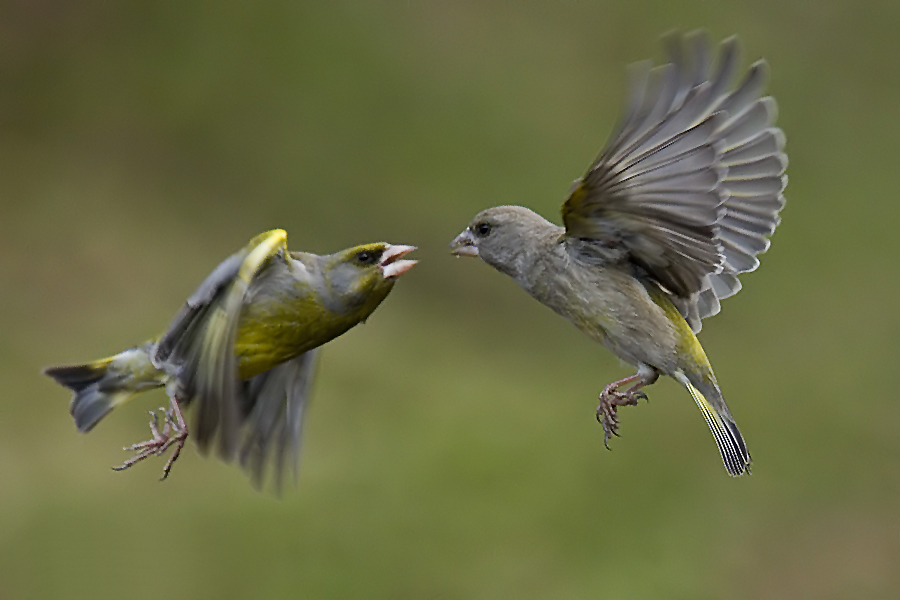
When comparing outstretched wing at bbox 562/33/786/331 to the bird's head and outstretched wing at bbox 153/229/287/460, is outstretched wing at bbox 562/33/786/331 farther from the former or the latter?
outstretched wing at bbox 153/229/287/460

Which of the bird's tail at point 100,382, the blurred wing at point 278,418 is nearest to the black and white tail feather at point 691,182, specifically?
the blurred wing at point 278,418

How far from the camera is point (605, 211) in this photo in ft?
10.8

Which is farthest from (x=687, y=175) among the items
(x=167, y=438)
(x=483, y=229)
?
(x=167, y=438)

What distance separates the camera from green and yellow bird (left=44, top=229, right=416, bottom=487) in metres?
3.09

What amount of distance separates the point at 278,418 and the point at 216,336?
3.10ft

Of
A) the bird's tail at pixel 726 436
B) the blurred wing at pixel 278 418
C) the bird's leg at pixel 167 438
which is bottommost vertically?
the bird's tail at pixel 726 436

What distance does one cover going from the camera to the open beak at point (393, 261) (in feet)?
10.5

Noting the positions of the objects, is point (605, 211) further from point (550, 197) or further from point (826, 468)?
point (826, 468)

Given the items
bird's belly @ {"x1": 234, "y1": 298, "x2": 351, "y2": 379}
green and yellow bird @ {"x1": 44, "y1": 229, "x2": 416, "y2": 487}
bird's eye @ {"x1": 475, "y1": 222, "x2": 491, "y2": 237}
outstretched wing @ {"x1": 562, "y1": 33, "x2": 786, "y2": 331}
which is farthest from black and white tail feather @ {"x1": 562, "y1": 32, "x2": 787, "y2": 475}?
bird's belly @ {"x1": 234, "y1": 298, "x2": 351, "y2": 379}

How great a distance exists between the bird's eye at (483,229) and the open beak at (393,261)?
0.55 meters

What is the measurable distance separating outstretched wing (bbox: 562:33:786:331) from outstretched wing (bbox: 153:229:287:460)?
929mm

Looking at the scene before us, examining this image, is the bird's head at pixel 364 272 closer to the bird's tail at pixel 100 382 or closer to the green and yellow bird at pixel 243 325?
the green and yellow bird at pixel 243 325

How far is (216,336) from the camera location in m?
3.15

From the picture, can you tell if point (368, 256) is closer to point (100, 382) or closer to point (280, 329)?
point (280, 329)
